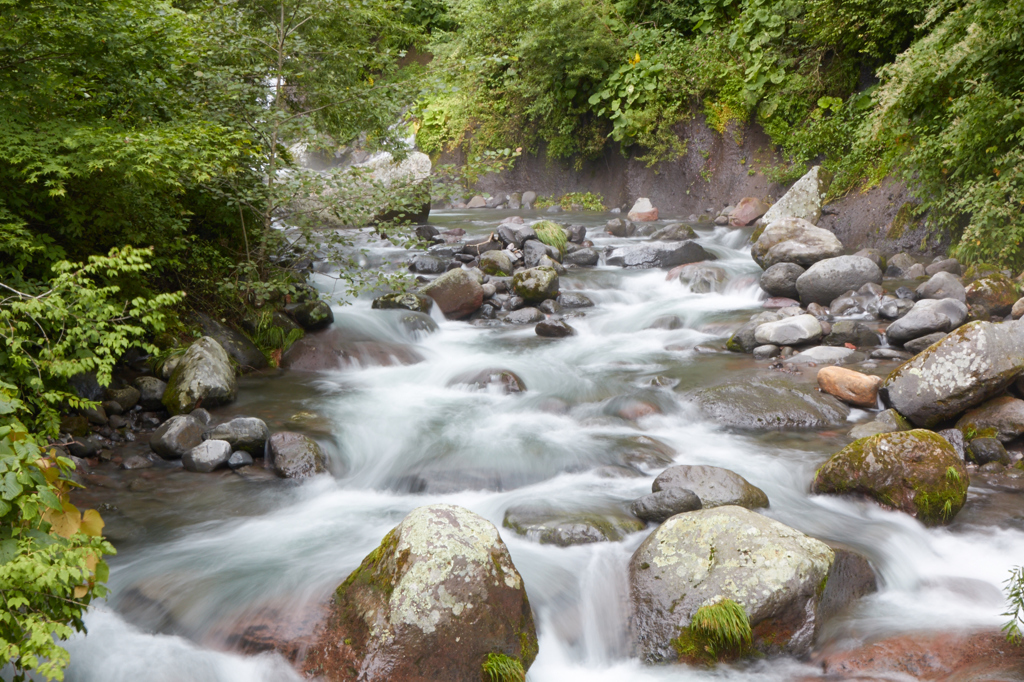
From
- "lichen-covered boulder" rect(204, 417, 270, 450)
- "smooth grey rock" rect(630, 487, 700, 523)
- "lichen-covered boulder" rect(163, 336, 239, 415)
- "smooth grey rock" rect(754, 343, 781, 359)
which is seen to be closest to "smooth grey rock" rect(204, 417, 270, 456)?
"lichen-covered boulder" rect(204, 417, 270, 450)

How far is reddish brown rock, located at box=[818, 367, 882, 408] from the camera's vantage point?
21.5ft

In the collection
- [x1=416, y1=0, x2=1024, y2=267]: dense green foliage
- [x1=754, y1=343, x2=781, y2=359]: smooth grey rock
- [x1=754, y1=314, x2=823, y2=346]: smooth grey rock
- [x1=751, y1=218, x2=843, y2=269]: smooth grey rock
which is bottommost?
[x1=754, y1=343, x2=781, y2=359]: smooth grey rock

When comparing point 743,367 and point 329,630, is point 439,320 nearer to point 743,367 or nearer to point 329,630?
point 743,367

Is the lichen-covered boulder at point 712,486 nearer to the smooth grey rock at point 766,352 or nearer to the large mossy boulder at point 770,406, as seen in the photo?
the large mossy boulder at point 770,406

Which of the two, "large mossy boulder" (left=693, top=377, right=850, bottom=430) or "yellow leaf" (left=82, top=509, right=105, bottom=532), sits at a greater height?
"yellow leaf" (left=82, top=509, right=105, bottom=532)

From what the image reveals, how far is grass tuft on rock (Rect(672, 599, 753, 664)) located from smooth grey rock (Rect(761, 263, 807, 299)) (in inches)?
292

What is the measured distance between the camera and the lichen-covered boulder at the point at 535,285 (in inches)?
432

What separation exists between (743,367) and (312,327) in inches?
209

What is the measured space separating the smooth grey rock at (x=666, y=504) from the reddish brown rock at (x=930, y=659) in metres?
1.30

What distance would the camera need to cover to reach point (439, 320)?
10.4 m

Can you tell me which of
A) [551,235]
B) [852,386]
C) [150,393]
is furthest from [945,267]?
[150,393]

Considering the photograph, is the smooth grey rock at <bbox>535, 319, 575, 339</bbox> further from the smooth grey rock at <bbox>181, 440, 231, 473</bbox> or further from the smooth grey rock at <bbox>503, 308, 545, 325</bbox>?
the smooth grey rock at <bbox>181, 440, 231, 473</bbox>

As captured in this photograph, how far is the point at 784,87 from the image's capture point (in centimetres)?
1379

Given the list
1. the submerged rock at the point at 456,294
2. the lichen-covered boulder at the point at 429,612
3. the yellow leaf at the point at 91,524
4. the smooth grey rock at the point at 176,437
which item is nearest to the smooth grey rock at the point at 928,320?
Result: the submerged rock at the point at 456,294
